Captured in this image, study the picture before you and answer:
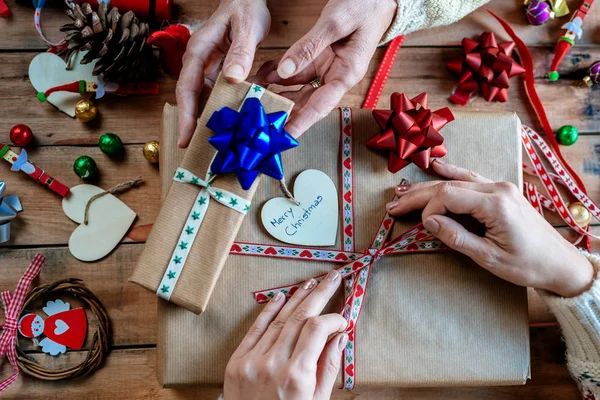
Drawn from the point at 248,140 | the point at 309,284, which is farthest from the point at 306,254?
the point at 248,140

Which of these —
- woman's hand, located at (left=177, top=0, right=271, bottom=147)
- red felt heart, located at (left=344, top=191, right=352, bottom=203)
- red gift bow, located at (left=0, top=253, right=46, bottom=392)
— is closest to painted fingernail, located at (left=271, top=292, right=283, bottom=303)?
red felt heart, located at (left=344, top=191, right=352, bottom=203)

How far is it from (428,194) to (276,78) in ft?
1.36

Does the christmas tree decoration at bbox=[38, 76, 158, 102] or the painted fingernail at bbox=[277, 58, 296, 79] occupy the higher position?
the painted fingernail at bbox=[277, 58, 296, 79]

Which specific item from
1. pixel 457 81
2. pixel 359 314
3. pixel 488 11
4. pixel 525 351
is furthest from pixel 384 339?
pixel 488 11

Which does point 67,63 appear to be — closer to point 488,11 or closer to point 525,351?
point 488,11

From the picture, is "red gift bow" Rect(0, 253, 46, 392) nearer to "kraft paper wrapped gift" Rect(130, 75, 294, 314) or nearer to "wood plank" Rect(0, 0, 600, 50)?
"kraft paper wrapped gift" Rect(130, 75, 294, 314)

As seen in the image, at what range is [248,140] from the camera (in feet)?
2.62

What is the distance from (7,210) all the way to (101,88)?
1.06 feet

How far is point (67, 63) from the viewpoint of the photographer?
3.83 ft

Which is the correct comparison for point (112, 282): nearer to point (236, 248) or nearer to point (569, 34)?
point (236, 248)

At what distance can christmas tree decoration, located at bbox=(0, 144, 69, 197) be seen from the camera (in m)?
1.13

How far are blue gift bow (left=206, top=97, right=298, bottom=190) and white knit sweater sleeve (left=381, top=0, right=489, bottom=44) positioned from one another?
0.37 m

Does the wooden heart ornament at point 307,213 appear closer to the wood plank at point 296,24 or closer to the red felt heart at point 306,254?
the red felt heart at point 306,254

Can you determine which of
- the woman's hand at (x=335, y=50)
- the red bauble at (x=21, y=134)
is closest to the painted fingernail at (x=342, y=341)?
the woman's hand at (x=335, y=50)
